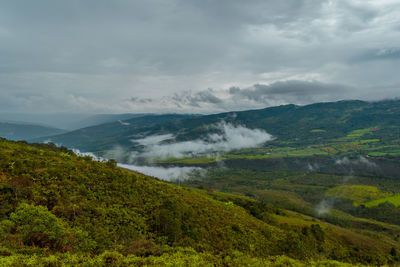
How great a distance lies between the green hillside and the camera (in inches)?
759

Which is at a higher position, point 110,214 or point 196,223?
point 110,214

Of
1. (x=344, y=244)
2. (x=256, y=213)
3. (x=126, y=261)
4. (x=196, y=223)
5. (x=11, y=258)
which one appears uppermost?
(x=11, y=258)

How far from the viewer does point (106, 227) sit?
1194 inches

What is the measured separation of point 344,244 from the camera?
83.1 m

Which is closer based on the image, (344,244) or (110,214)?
(110,214)

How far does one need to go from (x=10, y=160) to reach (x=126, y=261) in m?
34.4

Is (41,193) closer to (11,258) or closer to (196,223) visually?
(11,258)

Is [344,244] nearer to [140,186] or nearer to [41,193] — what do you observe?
[140,186]

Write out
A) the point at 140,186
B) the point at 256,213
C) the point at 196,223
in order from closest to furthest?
the point at 196,223, the point at 140,186, the point at 256,213

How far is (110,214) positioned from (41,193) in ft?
36.1

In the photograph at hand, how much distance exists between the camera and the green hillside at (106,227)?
19281 millimetres

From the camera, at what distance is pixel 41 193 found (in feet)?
104

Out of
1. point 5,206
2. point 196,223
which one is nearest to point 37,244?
point 5,206

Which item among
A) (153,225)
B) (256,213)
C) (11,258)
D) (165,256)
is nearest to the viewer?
(11,258)
